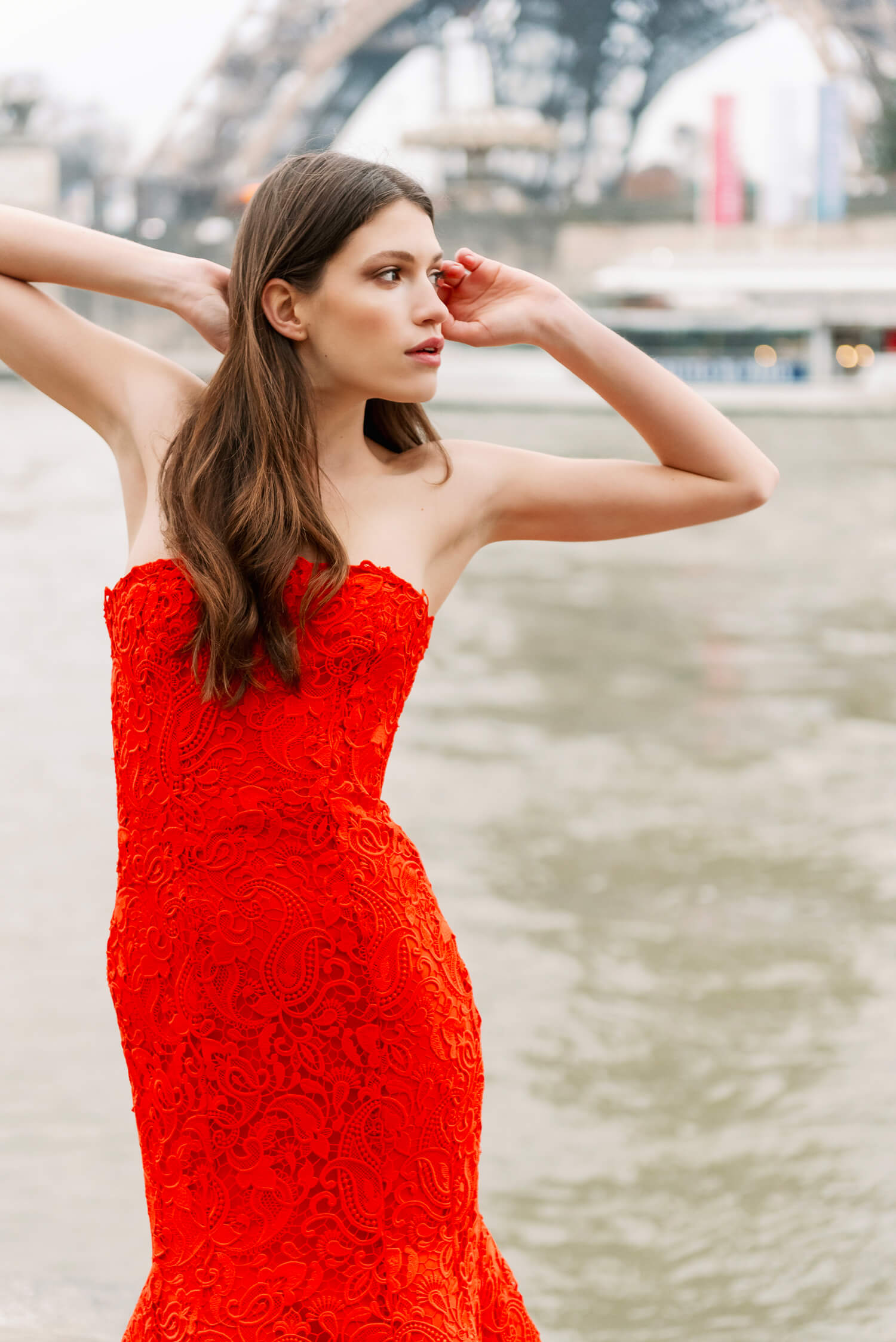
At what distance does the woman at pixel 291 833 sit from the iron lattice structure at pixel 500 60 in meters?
35.0

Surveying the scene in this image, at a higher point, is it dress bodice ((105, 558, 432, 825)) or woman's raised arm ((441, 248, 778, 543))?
woman's raised arm ((441, 248, 778, 543))

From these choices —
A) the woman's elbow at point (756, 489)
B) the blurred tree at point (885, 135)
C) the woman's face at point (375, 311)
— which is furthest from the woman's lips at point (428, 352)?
the blurred tree at point (885, 135)

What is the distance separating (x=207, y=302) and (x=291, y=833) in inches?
24.2

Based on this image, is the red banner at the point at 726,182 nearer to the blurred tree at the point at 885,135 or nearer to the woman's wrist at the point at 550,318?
the blurred tree at the point at 885,135

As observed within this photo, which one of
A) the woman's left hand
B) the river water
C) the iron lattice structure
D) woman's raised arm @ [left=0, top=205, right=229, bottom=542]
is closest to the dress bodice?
woman's raised arm @ [left=0, top=205, right=229, bottom=542]

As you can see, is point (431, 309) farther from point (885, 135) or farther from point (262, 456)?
point (885, 135)

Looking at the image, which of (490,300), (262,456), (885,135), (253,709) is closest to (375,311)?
(262,456)

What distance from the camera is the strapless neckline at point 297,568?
1.59 meters

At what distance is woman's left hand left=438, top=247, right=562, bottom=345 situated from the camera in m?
1.85

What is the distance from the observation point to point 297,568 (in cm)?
159

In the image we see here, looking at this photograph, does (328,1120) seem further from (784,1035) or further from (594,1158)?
(784,1035)

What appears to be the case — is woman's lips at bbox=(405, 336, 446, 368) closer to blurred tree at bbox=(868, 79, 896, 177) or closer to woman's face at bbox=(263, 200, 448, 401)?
woman's face at bbox=(263, 200, 448, 401)

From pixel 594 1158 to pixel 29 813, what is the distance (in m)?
3.74

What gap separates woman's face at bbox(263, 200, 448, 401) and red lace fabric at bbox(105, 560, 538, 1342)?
204 mm
